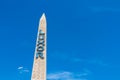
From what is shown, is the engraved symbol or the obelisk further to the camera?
the engraved symbol

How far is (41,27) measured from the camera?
2370 inches

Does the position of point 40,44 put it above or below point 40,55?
above

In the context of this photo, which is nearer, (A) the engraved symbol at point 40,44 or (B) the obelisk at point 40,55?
(B) the obelisk at point 40,55

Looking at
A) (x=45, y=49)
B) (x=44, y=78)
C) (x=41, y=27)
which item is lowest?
(x=44, y=78)

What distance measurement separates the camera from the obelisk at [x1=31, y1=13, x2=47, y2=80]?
188 feet

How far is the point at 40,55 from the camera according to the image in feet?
191

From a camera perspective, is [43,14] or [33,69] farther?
[43,14]

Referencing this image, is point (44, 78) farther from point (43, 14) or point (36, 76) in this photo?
point (43, 14)

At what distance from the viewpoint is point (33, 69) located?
2265 inches

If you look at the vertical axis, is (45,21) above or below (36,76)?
above

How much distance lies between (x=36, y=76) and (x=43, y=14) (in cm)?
1065

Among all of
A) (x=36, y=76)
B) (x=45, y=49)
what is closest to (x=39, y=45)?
(x=45, y=49)

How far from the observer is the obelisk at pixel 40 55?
5744 cm

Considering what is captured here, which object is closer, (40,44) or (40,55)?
(40,55)
